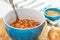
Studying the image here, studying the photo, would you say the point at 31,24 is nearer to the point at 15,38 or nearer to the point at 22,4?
the point at 15,38

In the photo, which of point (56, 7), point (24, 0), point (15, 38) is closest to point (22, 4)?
point (24, 0)

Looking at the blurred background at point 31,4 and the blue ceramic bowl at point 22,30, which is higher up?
the blue ceramic bowl at point 22,30

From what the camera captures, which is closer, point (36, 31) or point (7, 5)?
point (36, 31)

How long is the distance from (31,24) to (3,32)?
12cm

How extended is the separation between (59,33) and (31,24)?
0.12 meters

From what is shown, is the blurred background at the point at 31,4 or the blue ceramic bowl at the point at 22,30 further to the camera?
the blurred background at the point at 31,4

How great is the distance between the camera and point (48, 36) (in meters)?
0.54

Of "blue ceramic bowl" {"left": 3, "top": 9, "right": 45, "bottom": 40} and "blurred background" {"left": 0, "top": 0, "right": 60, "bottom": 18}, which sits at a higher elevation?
"blue ceramic bowl" {"left": 3, "top": 9, "right": 45, "bottom": 40}

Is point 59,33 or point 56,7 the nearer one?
point 59,33

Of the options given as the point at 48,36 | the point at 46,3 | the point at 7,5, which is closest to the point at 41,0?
the point at 46,3

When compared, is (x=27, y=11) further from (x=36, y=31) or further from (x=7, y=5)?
(x=7, y=5)

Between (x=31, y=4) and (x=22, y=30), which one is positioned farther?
(x=31, y=4)

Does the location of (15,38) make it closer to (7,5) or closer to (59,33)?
(59,33)

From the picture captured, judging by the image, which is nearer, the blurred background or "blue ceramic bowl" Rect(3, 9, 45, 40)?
"blue ceramic bowl" Rect(3, 9, 45, 40)
